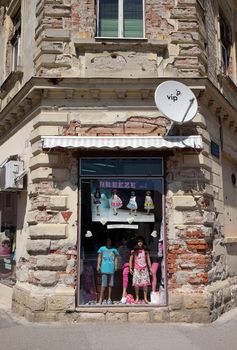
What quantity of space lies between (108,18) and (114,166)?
3373 mm

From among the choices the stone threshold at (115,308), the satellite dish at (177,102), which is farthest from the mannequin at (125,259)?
the satellite dish at (177,102)

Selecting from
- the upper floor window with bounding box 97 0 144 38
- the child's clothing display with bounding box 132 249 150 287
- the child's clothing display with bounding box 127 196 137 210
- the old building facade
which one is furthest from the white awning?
the upper floor window with bounding box 97 0 144 38

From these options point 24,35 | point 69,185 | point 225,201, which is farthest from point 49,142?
point 225,201

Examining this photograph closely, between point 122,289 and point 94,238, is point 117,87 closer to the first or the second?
point 94,238

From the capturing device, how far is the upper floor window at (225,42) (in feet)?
37.7

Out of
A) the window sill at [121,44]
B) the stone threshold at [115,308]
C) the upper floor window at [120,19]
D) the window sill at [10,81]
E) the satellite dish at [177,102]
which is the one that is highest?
the upper floor window at [120,19]

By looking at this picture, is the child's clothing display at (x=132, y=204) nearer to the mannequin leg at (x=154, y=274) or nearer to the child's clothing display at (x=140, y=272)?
the child's clothing display at (x=140, y=272)

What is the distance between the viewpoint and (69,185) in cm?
847

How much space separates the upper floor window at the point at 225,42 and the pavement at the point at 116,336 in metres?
6.74

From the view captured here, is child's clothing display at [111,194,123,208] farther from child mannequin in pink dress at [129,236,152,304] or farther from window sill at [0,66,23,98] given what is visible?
window sill at [0,66,23,98]

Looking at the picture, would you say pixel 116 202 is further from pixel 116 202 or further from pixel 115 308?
pixel 115 308

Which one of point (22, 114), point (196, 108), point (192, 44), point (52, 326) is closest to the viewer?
point (52, 326)

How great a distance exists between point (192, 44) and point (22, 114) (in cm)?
407

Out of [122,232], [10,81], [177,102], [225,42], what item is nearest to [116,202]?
[122,232]
